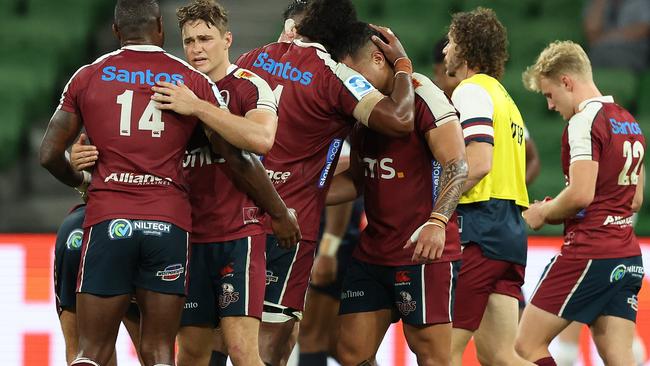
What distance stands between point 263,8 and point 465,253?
6.75m

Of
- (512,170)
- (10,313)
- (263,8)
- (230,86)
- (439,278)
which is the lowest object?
(10,313)

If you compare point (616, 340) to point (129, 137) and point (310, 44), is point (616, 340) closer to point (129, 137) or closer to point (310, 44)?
point (310, 44)

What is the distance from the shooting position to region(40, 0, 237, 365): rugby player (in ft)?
15.1

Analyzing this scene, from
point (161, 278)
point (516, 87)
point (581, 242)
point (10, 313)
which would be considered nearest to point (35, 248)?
point (10, 313)

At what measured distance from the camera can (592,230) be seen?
237 inches

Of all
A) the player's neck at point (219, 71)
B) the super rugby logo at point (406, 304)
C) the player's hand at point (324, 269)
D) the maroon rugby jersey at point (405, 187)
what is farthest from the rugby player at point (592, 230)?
the player's neck at point (219, 71)

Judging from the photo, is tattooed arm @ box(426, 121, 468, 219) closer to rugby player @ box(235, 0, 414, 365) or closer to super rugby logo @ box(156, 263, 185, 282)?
rugby player @ box(235, 0, 414, 365)

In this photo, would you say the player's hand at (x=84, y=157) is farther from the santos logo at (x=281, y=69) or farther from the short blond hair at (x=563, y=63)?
the short blond hair at (x=563, y=63)

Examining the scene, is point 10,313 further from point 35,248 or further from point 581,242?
point 581,242

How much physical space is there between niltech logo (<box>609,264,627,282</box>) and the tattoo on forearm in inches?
55.3

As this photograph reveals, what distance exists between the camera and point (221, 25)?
5711 millimetres

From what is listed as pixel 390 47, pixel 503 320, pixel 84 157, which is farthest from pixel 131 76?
pixel 503 320

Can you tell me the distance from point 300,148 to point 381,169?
0.40 meters

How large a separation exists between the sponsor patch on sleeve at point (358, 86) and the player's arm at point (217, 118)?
561mm
